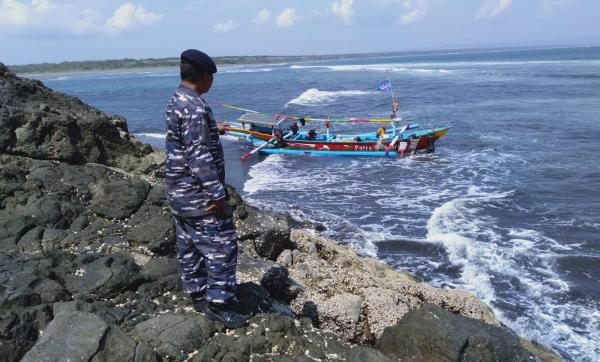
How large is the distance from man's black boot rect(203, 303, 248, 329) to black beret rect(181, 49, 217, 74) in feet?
6.70

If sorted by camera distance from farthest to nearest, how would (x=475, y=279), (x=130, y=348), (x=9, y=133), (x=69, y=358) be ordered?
(x=475, y=279) → (x=9, y=133) → (x=130, y=348) → (x=69, y=358)

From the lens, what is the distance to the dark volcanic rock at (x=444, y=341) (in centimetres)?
460

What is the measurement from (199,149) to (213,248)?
897 mm

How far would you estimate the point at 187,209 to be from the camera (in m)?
4.01

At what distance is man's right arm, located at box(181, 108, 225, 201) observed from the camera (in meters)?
3.73

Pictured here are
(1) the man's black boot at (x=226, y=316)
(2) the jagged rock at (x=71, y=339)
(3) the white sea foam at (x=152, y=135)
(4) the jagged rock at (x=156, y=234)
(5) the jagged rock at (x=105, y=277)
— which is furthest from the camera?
(3) the white sea foam at (x=152, y=135)

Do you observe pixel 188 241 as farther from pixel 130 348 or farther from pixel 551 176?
pixel 551 176

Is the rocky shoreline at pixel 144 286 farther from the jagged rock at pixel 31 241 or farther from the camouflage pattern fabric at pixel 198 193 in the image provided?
the camouflage pattern fabric at pixel 198 193

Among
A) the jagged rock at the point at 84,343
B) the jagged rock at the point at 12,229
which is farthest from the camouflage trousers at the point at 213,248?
the jagged rock at the point at 12,229

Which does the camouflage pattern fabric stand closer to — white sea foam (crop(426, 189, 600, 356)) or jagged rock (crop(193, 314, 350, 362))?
jagged rock (crop(193, 314, 350, 362))

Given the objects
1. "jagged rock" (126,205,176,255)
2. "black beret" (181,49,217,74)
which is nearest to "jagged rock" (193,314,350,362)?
"black beret" (181,49,217,74)

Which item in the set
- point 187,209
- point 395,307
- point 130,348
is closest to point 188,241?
point 187,209

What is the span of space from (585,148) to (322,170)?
34.9ft

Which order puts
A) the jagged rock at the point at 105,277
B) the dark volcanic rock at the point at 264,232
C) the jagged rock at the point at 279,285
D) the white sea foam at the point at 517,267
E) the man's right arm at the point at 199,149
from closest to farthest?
1. the man's right arm at the point at 199,149
2. the jagged rock at the point at 105,277
3. the jagged rock at the point at 279,285
4. the dark volcanic rock at the point at 264,232
5. the white sea foam at the point at 517,267
